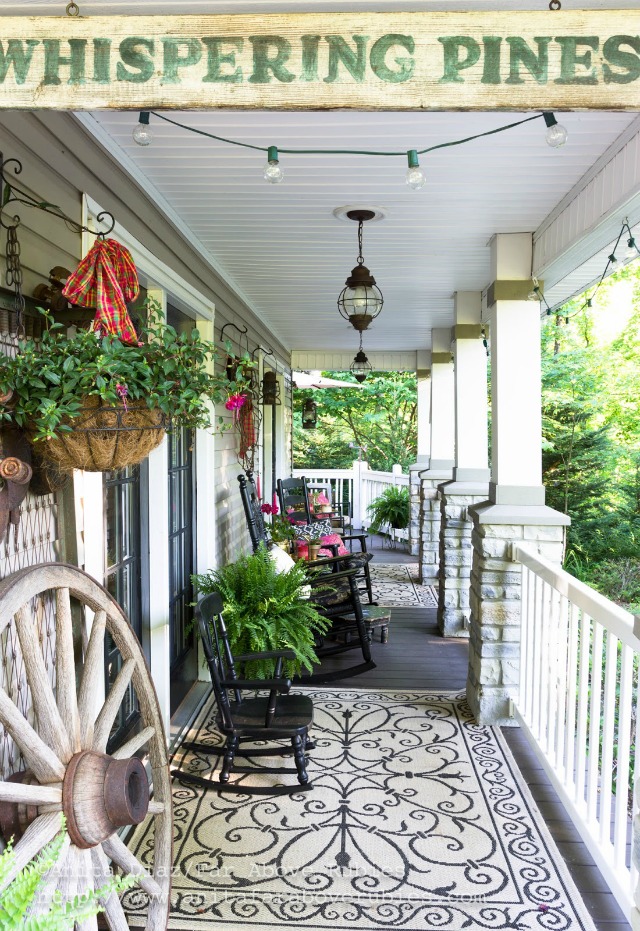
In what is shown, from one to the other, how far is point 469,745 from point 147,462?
80.4 inches

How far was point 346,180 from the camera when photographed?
3059 millimetres

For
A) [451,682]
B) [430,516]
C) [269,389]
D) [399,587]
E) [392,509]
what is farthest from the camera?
[392,509]

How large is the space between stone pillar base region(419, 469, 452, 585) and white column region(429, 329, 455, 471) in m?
0.25

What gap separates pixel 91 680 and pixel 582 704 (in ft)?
5.89

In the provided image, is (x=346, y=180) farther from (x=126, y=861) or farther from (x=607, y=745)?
(x=126, y=861)

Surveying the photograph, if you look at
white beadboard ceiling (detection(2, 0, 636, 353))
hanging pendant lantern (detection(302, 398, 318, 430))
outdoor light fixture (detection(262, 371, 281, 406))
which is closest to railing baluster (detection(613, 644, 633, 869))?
white beadboard ceiling (detection(2, 0, 636, 353))

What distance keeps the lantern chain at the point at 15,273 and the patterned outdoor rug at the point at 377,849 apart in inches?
73.1

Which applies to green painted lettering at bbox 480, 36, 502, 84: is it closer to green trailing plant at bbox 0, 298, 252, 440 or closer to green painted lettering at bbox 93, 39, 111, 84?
green painted lettering at bbox 93, 39, 111, 84

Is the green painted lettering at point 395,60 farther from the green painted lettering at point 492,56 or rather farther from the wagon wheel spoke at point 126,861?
the wagon wheel spoke at point 126,861

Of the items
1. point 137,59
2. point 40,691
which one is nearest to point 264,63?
point 137,59

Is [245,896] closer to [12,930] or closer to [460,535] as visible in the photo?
Answer: [12,930]

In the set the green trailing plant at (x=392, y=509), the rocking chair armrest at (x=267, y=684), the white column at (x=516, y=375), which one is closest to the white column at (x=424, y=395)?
the green trailing plant at (x=392, y=509)

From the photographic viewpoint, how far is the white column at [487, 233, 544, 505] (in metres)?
3.81

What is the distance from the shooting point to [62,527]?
2125 millimetres
